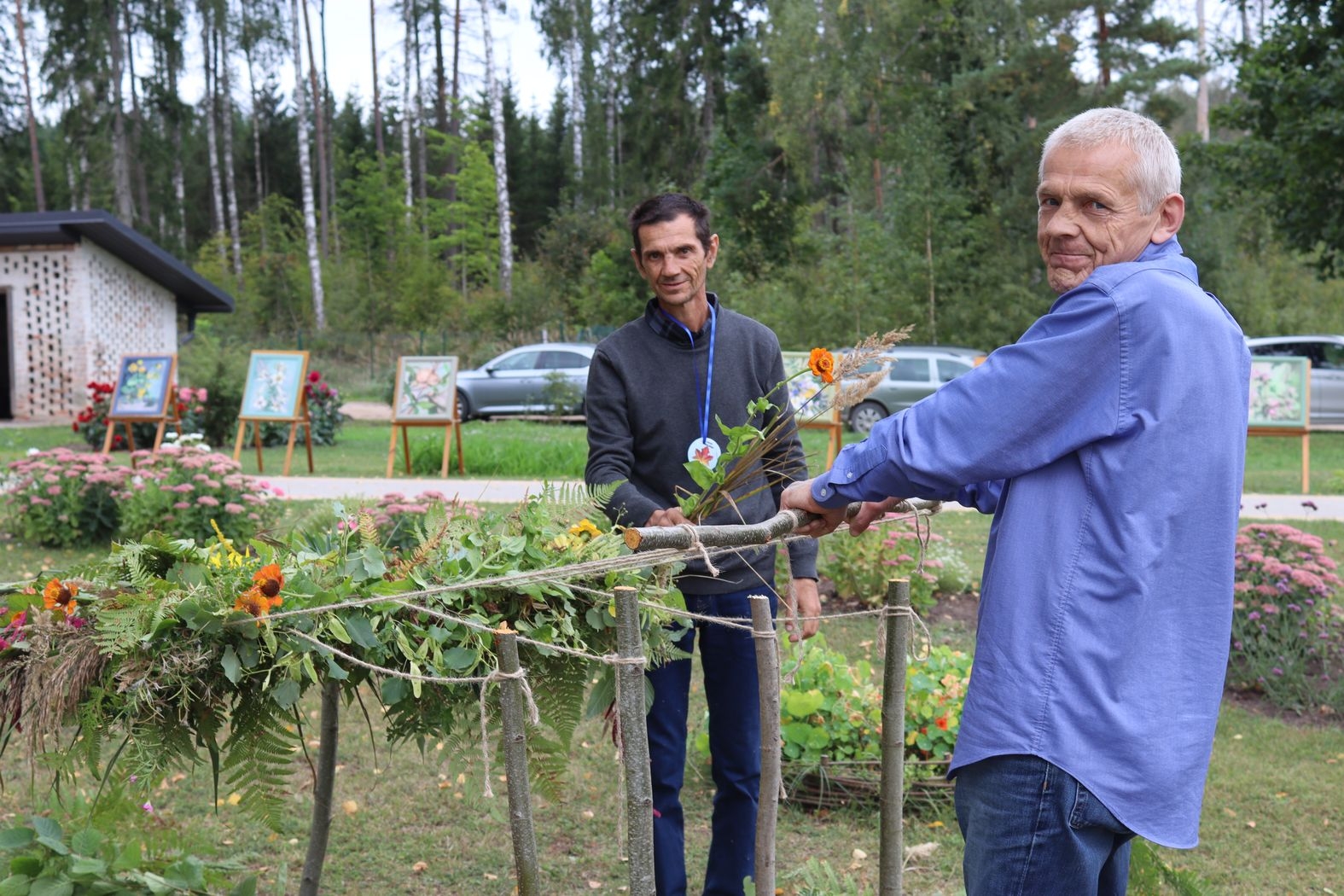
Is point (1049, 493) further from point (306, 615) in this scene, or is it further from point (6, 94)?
point (6, 94)

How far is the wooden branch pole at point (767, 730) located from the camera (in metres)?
2.22

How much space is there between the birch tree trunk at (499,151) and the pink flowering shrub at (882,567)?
73.0 feet

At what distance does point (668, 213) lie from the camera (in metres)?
2.96

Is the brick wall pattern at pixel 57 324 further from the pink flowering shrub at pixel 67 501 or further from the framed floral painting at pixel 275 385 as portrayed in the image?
the pink flowering shrub at pixel 67 501

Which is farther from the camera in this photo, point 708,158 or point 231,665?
point 708,158

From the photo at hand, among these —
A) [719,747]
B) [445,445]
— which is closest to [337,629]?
[719,747]

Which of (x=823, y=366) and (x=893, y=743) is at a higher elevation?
(x=823, y=366)

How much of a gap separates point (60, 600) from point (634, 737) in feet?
3.25

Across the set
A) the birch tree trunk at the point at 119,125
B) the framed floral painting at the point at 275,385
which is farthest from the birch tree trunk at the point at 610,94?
the framed floral painting at the point at 275,385

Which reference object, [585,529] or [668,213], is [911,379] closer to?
[668,213]

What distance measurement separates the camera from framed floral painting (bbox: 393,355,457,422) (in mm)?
12812

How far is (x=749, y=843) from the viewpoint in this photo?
3.04 m

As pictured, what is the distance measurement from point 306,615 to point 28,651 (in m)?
0.48

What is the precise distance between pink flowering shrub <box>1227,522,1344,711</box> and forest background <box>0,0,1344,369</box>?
1088 centimetres
